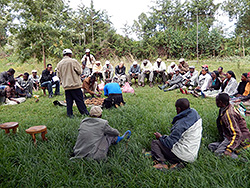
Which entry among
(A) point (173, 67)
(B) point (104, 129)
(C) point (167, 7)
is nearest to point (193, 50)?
(C) point (167, 7)

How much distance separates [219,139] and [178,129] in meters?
1.28

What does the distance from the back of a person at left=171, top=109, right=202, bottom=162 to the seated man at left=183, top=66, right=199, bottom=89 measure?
19.9ft

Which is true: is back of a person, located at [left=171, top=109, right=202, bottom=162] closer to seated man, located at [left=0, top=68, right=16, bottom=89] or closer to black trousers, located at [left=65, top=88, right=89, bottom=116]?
black trousers, located at [left=65, top=88, right=89, bottom=116]

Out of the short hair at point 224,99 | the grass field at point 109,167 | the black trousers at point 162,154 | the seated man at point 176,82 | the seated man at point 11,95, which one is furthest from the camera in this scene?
the seated man at point 176,82

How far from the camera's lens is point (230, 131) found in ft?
9.00

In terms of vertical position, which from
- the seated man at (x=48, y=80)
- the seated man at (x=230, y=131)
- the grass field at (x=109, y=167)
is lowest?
the grass field at (x=109, y=167)

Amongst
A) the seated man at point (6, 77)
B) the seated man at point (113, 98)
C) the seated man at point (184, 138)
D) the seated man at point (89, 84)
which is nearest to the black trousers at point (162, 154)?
the seated man at point (184, 138)

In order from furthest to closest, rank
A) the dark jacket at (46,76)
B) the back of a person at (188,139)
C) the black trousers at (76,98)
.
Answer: the dark jacket at (46,76)
the black trousers at (76,98)
the back of a person at (188,139)

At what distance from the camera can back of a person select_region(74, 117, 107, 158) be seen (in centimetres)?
266

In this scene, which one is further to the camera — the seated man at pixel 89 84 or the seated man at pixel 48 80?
the seated man at pixel 48 80

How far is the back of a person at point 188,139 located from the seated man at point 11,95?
6568mm

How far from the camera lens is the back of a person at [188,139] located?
2484 mm

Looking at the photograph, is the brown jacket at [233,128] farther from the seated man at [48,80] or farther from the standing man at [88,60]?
the standing man at [88,60]

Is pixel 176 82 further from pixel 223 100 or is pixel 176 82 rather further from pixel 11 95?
pixel 11 95
